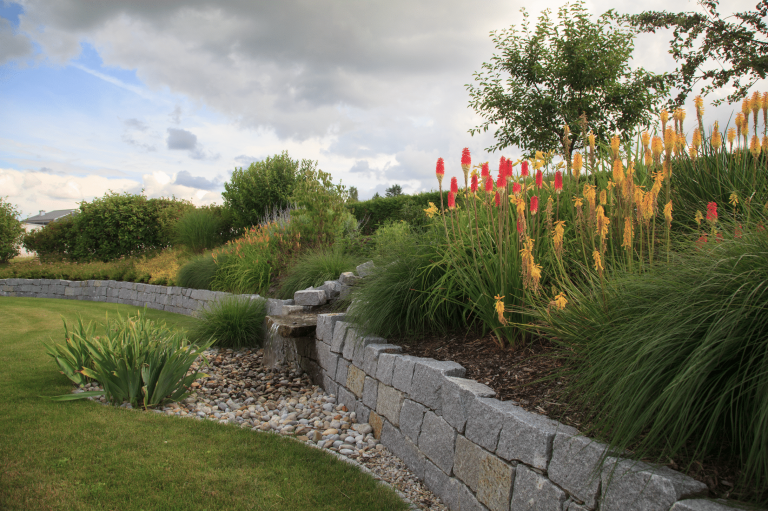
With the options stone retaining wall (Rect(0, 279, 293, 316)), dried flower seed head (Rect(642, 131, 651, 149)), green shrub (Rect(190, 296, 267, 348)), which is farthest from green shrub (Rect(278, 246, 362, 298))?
dried flower seed head (Rect(642, 131, 651, 149))

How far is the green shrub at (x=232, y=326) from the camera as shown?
6.42m

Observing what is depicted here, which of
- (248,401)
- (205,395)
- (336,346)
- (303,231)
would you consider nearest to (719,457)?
(336,346)

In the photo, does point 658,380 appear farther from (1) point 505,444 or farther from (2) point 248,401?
(2) point 248,401

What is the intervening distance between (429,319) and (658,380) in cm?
238

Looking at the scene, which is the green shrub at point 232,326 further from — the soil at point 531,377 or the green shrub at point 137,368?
the soil at point 531,377

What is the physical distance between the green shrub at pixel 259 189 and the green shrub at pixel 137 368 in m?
10.1

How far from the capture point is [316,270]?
730 centimetres

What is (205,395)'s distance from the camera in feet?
15.8

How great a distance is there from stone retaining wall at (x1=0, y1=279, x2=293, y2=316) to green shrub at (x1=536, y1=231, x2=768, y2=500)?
315 inches

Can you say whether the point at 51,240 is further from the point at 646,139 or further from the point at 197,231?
the point at 646,139

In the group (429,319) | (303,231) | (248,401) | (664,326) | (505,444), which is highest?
(303,231)

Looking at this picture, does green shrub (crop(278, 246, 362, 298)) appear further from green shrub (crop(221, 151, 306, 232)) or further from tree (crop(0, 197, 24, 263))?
tree (crop(0, 197, 24, 263))

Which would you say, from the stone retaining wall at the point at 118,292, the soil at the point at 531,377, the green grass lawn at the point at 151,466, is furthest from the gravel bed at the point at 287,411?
the stone retaining wall at the point at 118,292

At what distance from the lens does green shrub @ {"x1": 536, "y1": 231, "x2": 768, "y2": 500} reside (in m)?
1.70
